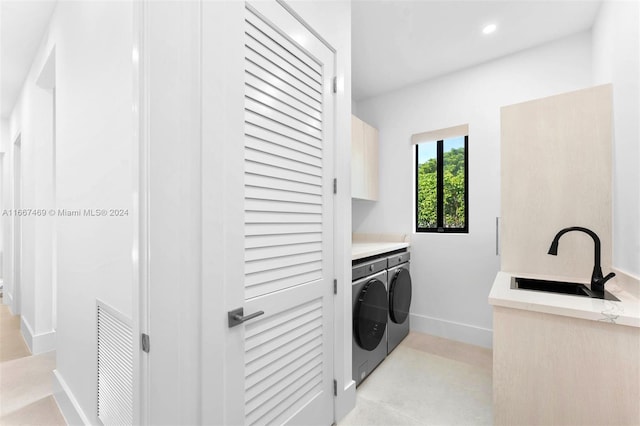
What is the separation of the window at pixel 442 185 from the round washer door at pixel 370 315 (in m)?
1.16

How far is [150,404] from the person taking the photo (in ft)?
2.89

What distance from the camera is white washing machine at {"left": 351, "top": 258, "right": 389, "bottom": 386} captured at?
194cm

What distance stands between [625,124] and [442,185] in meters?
1.54

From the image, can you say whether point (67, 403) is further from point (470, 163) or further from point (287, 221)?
point (470, 163)

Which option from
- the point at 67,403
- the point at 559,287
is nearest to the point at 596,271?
the point at 559,287

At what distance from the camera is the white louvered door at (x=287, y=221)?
1169 mm

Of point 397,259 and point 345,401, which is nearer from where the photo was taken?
point 345,401

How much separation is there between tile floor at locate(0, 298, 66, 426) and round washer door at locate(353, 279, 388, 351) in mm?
1801

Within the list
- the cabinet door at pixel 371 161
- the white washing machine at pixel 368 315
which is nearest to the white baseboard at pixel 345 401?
the white washing machine at pixel 368 315

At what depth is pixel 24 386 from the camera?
6.67 feet

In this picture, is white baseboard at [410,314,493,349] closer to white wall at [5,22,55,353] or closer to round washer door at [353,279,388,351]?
round washer door at [353,279,388,351]

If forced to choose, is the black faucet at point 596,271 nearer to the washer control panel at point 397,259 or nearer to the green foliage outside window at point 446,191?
the washer control panel at point 397,259

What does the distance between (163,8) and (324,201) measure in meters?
1.02

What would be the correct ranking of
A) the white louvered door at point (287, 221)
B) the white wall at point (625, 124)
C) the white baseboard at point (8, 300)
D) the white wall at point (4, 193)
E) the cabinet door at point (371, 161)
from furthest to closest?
the white wall at point (4, 193) → the white baseboard at point (8, 300) → the cabinet door at point (371, 161) → the white wall at point (625, 124) → the white louvered door at point (287, 221)
